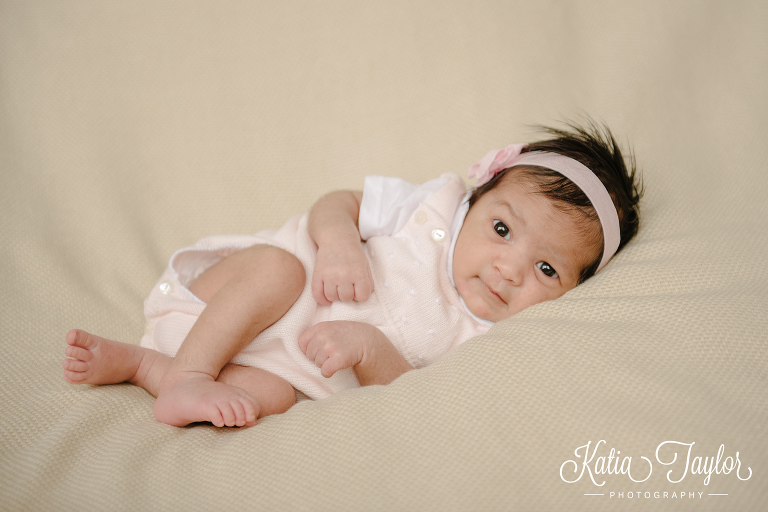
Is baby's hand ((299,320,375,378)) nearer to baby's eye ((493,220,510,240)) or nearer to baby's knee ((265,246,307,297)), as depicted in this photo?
baby's knee ((265,246,307,297))

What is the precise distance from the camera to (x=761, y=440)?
3.09 ft

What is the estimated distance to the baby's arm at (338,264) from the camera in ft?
4.40

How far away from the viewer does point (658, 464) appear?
A: 0.91m

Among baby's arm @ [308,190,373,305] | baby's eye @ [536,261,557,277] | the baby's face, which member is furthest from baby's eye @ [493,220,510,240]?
baby's arm @ [308,190,373,305]

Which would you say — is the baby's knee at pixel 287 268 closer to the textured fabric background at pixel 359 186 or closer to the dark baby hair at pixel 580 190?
the textured fabric background at pixel 359 186

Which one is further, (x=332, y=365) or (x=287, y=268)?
(x=287, y=268)

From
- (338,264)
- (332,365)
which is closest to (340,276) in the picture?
(338,264)

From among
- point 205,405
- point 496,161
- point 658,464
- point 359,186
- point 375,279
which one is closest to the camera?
point 658,464

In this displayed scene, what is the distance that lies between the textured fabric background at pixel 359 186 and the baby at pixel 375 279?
0.12 meters

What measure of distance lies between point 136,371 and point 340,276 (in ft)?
1.73

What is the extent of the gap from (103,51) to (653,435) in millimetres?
1989

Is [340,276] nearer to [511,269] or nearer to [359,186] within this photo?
[511,269]

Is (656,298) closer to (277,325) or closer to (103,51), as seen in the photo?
(277,325)

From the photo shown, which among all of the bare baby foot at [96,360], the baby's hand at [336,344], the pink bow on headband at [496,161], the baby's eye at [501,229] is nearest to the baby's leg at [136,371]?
the bare baby foot at [96,360]
